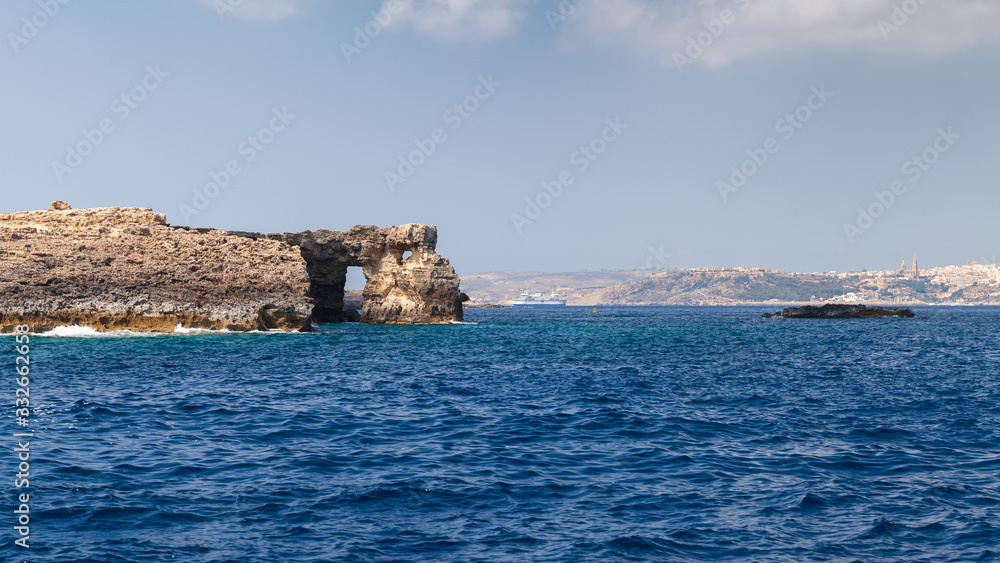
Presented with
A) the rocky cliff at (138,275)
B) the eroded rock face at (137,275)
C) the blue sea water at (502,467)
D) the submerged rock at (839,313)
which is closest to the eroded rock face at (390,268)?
the rocky cliff at (138,275)

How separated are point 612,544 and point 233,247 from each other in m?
51.1

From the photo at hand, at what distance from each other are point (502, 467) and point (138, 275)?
42336 millimetres

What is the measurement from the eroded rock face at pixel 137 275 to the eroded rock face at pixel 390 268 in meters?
13.5

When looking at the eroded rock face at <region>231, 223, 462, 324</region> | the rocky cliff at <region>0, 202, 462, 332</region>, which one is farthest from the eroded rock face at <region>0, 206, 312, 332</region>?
the eroded rock face at <region>231, 223, 462, 324</region>

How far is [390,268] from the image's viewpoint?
7156 cm

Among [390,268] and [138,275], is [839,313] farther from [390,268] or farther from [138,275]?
[138,275]

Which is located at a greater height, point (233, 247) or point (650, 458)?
point (233, 247)

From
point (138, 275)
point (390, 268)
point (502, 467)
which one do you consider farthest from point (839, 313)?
point (502, 467)

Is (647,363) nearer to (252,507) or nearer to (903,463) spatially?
(903,463)

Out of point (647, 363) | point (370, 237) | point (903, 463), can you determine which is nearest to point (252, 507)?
point (903, 463)

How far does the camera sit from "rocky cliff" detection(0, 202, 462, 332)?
45.4 metres

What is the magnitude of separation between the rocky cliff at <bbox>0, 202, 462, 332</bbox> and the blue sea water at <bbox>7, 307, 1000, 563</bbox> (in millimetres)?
18690

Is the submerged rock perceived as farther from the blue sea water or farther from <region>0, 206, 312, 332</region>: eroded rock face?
the blue sea water

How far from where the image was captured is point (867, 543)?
9.84 m
